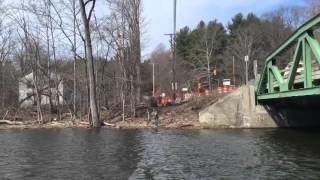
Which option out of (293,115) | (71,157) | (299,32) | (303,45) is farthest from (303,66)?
(293,115)

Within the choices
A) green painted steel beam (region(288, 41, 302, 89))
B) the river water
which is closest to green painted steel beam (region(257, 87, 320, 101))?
green painted steel beam (region(288, 41, 302, 89))

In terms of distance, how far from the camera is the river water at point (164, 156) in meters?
24.0

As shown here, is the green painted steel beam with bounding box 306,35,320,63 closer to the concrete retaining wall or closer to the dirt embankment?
the concrete retaining wall

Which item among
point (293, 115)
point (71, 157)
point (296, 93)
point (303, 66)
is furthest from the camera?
point (293, 115)

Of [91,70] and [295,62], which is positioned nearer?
[295,62]

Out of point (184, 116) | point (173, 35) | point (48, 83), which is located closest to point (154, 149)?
point (184, 116)

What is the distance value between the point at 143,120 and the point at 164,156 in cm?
2652

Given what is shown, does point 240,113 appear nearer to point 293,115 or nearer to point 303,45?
point 293,115

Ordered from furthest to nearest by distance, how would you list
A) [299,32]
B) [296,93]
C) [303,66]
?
[296,93] < [303,66] < [299,32]

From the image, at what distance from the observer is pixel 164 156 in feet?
99.6

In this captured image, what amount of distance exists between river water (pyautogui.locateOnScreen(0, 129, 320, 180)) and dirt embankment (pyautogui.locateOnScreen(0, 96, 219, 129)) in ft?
30.8

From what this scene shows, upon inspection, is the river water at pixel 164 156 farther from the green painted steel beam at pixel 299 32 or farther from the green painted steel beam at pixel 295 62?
the green painted steel beam at pixel 299 32

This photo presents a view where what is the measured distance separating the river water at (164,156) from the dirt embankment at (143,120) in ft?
30.8

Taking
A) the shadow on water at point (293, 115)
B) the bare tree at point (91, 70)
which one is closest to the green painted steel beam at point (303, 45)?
the shadow on water at point (293, 115)
